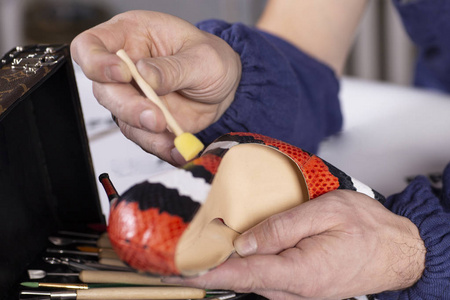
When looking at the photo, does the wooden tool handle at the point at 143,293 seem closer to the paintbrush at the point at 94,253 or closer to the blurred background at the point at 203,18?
the paintbrush at the point at 94,253

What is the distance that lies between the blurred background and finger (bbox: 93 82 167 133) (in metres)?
0.66

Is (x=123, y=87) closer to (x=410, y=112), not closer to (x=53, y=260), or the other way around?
(x=53, y=260)

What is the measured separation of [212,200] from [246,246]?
28mm

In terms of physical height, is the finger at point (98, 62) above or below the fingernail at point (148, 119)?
above

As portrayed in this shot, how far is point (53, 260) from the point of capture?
28 centimetres

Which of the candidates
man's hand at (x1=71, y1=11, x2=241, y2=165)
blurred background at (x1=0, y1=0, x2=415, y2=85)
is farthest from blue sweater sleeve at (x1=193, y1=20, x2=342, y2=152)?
blurred background at (x1=0, y1=0, x2=415, y2=85)

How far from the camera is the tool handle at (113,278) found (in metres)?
0.24

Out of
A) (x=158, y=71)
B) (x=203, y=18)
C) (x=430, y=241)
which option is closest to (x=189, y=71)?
(x=158, y=71)

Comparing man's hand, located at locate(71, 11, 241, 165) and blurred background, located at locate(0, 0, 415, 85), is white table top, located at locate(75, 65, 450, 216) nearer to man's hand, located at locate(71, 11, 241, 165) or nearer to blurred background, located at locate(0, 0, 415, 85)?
man's hand, located at locate(71, 11, 241, 165)

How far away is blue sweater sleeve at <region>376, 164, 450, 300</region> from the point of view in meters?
0.25

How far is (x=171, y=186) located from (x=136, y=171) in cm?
11

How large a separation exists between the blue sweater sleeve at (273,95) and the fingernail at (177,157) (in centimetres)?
6

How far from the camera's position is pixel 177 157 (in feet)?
0.79

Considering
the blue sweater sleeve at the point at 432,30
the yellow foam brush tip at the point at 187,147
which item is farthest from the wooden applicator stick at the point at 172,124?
the blue sweater sleeve at the point at 432,30
